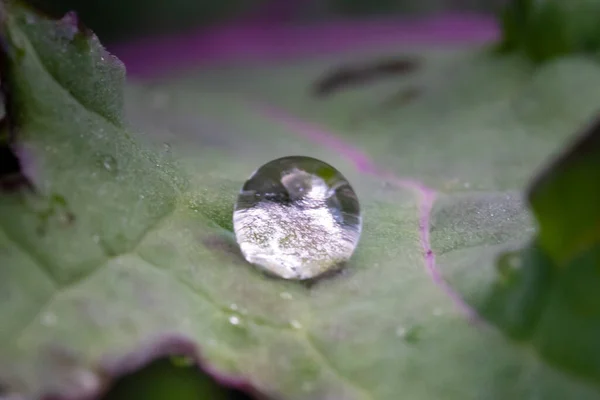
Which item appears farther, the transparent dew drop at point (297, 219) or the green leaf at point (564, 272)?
the transparent dew drop at point (297, 219)

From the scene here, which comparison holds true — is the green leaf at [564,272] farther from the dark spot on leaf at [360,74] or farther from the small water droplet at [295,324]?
the dark spot on leaf at [360,74]

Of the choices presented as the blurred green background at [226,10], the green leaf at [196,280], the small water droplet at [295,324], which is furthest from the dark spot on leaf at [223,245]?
the blurred green background at [226,10]

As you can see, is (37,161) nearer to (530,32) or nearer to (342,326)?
(342,326)

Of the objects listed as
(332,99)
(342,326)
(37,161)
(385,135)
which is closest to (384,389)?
(342,326)

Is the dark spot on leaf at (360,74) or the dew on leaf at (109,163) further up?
the dew on leaf at (109,163)

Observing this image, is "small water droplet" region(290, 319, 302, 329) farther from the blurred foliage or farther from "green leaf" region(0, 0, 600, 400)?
the blurred foliage

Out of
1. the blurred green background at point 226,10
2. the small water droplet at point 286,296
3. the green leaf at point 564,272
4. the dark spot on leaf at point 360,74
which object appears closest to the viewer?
the green leaf at point 564,272

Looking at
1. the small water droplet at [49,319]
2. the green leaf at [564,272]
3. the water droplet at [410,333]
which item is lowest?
the water droplet at [410,333]
